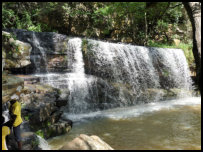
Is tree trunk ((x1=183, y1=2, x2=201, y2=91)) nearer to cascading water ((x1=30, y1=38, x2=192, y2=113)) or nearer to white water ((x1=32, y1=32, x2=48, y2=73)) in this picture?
cascading water ((x1=30, y1=38, x2=192, y2=113))

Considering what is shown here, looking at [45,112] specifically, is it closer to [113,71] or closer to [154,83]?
[113,71]

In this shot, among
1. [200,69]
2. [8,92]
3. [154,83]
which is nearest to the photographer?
[200,69]

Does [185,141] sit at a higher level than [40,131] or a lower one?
lower

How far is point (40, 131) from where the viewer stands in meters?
5.51

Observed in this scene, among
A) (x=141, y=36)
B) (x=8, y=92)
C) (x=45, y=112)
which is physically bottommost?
(x=45, y=112)

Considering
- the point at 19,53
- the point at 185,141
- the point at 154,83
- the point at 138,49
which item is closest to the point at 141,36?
the point at 138,49

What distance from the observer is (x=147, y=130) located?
611 cm

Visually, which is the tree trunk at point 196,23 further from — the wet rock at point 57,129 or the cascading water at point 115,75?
the cascading water at point 115,75

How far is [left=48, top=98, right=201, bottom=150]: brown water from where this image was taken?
5.10m

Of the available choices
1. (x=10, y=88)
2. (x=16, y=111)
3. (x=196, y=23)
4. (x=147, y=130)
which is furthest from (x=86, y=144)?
(x=147, y=130)

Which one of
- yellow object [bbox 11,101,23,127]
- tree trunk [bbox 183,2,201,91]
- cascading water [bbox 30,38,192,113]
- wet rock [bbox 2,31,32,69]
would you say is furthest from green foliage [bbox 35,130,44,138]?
tree trunk [bbox 183,2,201,91]

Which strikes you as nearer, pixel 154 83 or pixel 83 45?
pixel 83 45

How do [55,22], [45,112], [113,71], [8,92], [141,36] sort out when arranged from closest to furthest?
1. [8,92]
2. [45,112]
3. [113,71]
4. [55,22]
5. [141,36]

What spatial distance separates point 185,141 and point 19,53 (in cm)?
745
